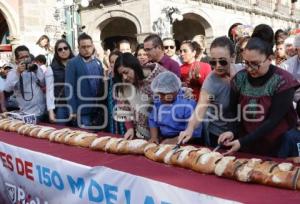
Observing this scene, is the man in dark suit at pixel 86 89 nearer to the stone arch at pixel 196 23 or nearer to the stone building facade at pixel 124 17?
the stone building facade at pixel 124 17

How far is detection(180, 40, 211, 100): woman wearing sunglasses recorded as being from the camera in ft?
12.0

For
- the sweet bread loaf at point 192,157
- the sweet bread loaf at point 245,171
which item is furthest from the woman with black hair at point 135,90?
the sweet bread loaf at point 245,171

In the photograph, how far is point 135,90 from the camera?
9.86ft

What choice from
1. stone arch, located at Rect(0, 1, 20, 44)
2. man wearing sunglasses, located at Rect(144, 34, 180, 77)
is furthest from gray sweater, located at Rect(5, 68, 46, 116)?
stone arch, located at Rect(0, 1, 20, 44)

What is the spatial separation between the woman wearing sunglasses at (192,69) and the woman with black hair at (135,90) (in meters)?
0.61

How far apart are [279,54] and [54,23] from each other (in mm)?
11194

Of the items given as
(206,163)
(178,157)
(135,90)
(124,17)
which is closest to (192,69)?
(135,90)

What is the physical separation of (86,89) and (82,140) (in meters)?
1.48

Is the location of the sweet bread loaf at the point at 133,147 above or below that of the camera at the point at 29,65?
below

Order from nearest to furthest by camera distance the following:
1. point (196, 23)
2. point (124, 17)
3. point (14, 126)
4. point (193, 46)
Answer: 1. point (14, 126)
2. point (193, 46)
3. point (124, 17)
4. point (196, 23)

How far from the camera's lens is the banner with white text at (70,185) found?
182 centimetres

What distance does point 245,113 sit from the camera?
2369 mm

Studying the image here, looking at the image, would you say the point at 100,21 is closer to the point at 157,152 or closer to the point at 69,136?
the point at 69,136

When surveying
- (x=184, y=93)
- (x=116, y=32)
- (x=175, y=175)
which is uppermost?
(x=116, y=32)
